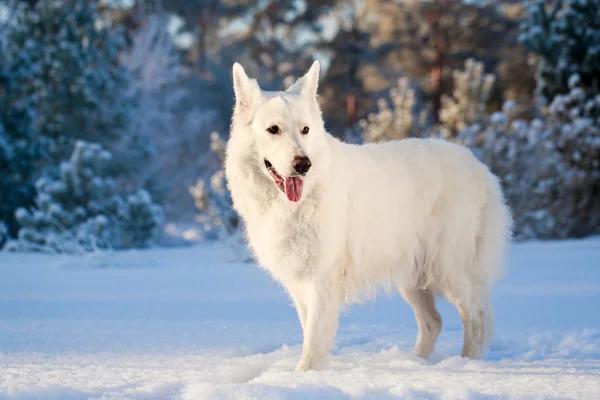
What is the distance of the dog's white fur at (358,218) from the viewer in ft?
11.9

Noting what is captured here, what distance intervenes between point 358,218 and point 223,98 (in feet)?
68.2

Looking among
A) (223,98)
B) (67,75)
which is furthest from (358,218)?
(223,98)

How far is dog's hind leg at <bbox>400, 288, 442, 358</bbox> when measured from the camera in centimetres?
430

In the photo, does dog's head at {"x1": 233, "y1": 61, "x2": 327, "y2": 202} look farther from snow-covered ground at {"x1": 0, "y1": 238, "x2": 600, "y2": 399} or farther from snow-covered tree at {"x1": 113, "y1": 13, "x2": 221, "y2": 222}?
snow-covered tree at {"x1": 113, "y1": 13, "x2": 221, "y2": 222}

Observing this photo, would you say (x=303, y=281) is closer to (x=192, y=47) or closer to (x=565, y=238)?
(x=565, y=238)

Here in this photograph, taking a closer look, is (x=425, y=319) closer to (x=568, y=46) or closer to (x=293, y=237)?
(x=293, y=237)

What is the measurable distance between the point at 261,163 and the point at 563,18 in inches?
510

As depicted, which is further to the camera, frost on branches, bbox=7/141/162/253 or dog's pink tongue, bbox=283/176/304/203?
frost on branches, bbox=7/141/162/253

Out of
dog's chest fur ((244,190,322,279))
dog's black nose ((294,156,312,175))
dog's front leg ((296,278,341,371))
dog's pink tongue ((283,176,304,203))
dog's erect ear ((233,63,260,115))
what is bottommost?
dog's front leg ((296,278,341,371))

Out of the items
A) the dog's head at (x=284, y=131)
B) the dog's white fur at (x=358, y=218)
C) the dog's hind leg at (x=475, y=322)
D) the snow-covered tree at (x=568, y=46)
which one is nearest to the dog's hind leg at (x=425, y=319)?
the dog's white fur at (x=358, y=218)

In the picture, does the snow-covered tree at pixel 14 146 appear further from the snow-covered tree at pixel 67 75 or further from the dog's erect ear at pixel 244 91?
the dog's erect ear at pixel 244 91

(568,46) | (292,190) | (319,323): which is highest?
(568,46)

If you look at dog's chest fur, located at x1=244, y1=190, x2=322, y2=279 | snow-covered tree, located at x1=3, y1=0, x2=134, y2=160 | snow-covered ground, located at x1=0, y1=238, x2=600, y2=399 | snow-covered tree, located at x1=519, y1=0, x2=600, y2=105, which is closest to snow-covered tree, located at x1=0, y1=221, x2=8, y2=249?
snow-covered tree, located at x1=3, y1=0, x2=134, y2=160

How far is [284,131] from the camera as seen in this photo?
3580 mm
